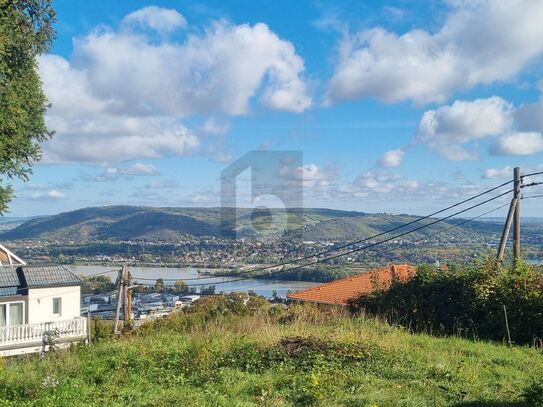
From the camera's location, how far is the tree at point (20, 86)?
1259cm

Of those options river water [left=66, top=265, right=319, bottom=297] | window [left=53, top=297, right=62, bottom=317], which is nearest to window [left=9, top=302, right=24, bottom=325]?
window [left=53, top=297, right=62, bottom=317]

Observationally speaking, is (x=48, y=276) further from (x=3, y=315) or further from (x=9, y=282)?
(x=3, y=315)

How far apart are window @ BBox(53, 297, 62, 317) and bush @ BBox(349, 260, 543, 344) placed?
1957cm

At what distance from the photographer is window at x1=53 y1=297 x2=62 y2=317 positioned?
88.2ft

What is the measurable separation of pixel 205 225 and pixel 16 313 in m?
20.0

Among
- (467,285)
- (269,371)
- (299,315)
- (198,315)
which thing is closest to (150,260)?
(198,315)

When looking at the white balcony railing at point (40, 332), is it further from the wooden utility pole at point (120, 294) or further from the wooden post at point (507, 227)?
the wooden post at point (507, 227)

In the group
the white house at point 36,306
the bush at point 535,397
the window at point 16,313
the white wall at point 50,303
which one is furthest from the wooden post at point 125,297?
the bush at point 535,397

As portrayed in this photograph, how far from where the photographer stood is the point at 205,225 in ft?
142

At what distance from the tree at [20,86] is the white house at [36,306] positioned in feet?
32.3

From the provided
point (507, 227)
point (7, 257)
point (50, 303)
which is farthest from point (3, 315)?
point (507, 227)

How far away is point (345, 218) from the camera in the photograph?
40594mm

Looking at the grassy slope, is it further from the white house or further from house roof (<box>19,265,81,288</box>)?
house roof (<box>19,265,81,288</box>)

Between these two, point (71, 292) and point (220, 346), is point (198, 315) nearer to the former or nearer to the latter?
point (220, 346)
